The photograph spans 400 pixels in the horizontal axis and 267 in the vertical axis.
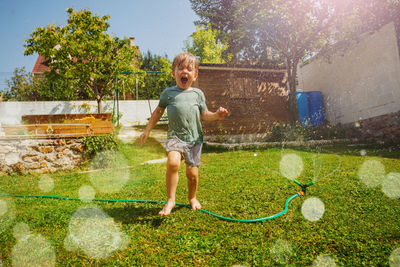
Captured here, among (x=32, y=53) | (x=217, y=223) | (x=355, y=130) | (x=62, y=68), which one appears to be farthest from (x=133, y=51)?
(x=217, y=223)

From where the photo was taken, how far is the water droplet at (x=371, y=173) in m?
3.68

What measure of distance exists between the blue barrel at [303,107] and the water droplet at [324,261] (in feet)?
44.7

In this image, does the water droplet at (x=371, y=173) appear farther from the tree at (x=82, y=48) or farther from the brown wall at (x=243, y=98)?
the tree at (x=82, y=48)

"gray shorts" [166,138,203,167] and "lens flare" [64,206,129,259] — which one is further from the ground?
"gray shorts" [166,138,203,167]

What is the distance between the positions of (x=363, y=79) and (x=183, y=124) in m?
13.8

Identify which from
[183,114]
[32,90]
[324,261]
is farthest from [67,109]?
[324,261]

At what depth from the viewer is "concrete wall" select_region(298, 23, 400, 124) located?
11180 millimetres

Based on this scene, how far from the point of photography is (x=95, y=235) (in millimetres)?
2293

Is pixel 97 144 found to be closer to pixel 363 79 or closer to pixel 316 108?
pixel 316 108

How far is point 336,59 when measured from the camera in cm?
1431

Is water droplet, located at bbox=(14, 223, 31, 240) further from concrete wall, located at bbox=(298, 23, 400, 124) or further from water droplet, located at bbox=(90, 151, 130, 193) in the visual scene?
concrete wall, located at bbox=(298, 23, 400, 124)

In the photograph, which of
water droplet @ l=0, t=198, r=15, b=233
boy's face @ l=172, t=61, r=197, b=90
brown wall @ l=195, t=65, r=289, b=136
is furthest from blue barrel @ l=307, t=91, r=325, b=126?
water droplet @ l=0, t=198, r=15, b=233

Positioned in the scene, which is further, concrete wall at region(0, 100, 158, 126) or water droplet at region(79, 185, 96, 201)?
concrete wall at region(0, 100, 158, 126)

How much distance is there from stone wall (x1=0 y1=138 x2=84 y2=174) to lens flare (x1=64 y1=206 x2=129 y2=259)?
4.76m
